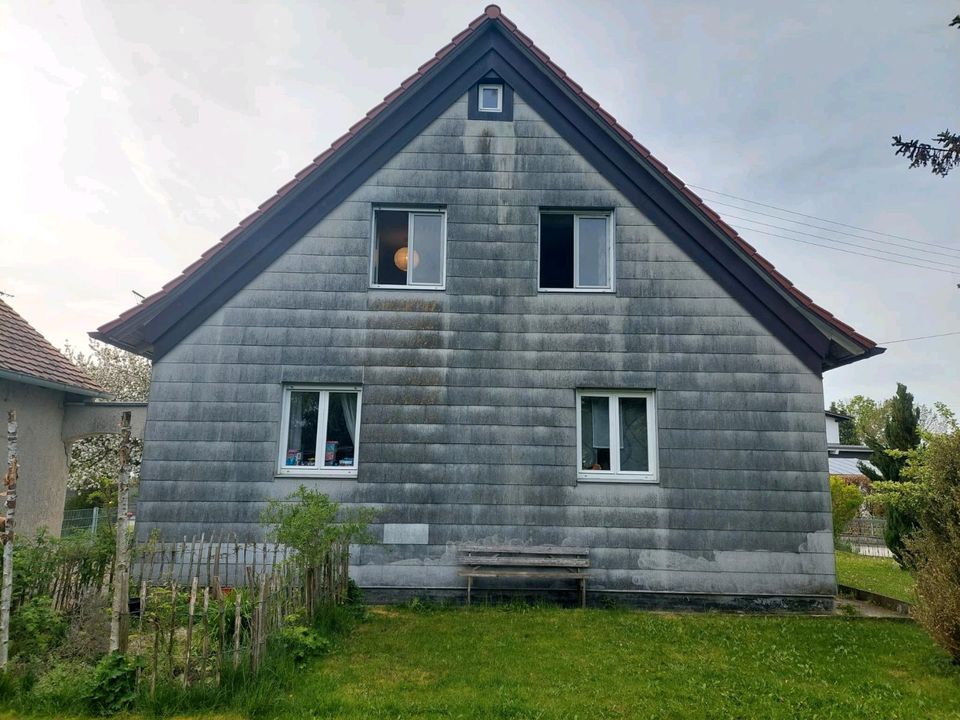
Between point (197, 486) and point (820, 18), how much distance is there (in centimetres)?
1596

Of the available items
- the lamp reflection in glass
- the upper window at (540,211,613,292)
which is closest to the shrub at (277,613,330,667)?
the lamp reflection in glass

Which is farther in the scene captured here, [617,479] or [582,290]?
[582,290]

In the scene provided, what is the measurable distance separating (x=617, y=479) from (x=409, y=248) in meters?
4.92

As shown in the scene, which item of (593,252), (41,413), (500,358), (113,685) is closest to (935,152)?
(593,252)

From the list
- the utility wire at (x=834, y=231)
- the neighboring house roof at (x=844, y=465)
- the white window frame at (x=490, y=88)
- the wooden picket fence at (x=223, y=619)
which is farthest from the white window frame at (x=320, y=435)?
the neighboring house roof at (x=844, y=465)

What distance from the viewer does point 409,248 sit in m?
9.41

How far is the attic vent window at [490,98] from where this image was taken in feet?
31.3

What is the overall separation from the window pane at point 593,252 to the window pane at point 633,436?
6.57 ft

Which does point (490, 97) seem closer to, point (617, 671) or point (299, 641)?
point (299, 641)

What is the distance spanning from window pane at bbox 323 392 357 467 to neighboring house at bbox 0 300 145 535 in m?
4.76

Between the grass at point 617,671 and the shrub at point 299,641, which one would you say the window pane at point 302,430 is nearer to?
the grass at point 617,671

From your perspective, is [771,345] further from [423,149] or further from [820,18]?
[820,18]

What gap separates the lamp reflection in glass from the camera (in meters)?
9.40

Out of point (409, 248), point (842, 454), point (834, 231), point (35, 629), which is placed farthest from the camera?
point (842, 454)
